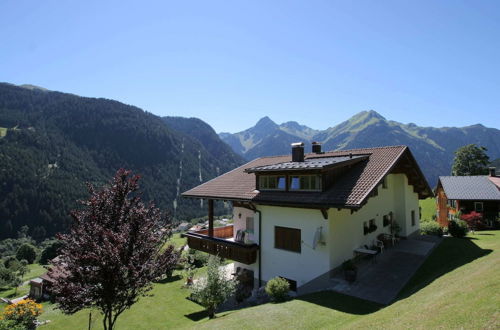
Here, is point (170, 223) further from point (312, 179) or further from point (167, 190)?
point (167, 190)

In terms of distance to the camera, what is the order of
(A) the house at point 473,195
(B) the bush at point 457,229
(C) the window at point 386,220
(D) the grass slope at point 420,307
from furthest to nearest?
(A) the house at point 473,195, (B) the bush at point 457,229, (C) the window at point 386,220, (D) the grass slope at point 420,307

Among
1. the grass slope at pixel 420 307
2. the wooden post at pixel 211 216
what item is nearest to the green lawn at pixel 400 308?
the grass slope at pixel 420 307

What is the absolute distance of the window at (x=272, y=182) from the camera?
1845 centimetres

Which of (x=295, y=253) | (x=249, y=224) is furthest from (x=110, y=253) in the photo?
(x=249, y=224)

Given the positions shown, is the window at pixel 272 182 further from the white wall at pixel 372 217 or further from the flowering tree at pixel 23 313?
the flowering tree at pixel 23 313

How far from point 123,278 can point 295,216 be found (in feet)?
33.5

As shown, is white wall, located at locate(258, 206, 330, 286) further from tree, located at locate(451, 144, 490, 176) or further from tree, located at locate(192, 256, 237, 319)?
tree, located at locate(451, 144, 490, 176)

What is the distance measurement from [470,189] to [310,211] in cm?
→ 3030

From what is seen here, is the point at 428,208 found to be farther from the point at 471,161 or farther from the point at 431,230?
the point at 431,230

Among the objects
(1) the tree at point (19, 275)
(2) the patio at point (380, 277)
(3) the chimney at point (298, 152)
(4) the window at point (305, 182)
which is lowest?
(1) the tree at point (19, 275)

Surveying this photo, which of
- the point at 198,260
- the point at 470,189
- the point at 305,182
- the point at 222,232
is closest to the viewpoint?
the point at 305,182

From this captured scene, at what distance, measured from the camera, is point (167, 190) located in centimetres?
18775

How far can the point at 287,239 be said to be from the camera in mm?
17609

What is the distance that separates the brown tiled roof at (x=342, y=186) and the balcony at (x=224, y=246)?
300 centimetres
